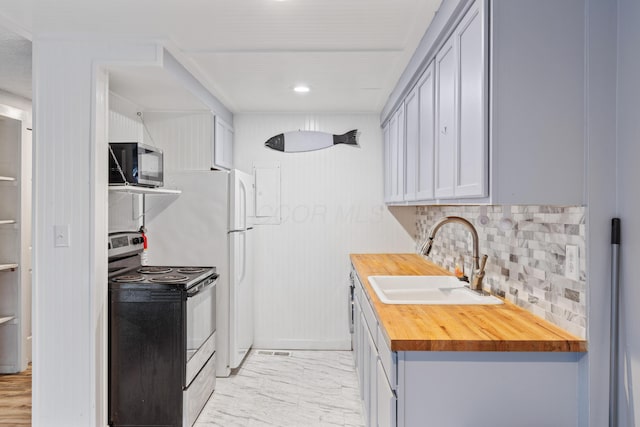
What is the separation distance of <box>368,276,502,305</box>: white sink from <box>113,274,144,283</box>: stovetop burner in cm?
140

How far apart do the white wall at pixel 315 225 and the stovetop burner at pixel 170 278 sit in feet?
4.87

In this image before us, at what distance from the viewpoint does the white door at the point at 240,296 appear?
350cm

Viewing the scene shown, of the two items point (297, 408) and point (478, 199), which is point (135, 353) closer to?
point (297, 408)

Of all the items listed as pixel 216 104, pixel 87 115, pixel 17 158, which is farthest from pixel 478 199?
pixel 17 158

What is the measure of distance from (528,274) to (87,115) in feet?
7.74

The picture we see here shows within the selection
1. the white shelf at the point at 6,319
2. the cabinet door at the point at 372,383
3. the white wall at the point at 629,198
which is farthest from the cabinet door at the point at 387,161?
the white shelf at the point at 6,319

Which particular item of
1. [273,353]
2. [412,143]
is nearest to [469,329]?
[412,143]

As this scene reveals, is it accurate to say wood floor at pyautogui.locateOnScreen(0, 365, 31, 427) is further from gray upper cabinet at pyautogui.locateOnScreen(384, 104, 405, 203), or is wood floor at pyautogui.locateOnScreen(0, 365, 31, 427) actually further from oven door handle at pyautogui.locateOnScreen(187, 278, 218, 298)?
gray upper cabinet at pyautogui.locateOnScreen(384, 104, 405, 203)

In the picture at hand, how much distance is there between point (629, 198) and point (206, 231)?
2.77 metres

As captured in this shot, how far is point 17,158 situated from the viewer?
3584 mm

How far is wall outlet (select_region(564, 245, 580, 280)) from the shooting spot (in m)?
1.54

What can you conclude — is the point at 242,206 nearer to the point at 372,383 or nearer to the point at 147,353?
→ the point at 147,353

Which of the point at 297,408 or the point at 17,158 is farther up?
the point at 17,158

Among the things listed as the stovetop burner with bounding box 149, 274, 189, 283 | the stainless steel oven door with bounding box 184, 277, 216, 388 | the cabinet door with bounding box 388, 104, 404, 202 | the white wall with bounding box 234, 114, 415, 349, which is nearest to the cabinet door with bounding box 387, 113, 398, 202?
the cabinet door with bounding box 388, 104, 404, 202
